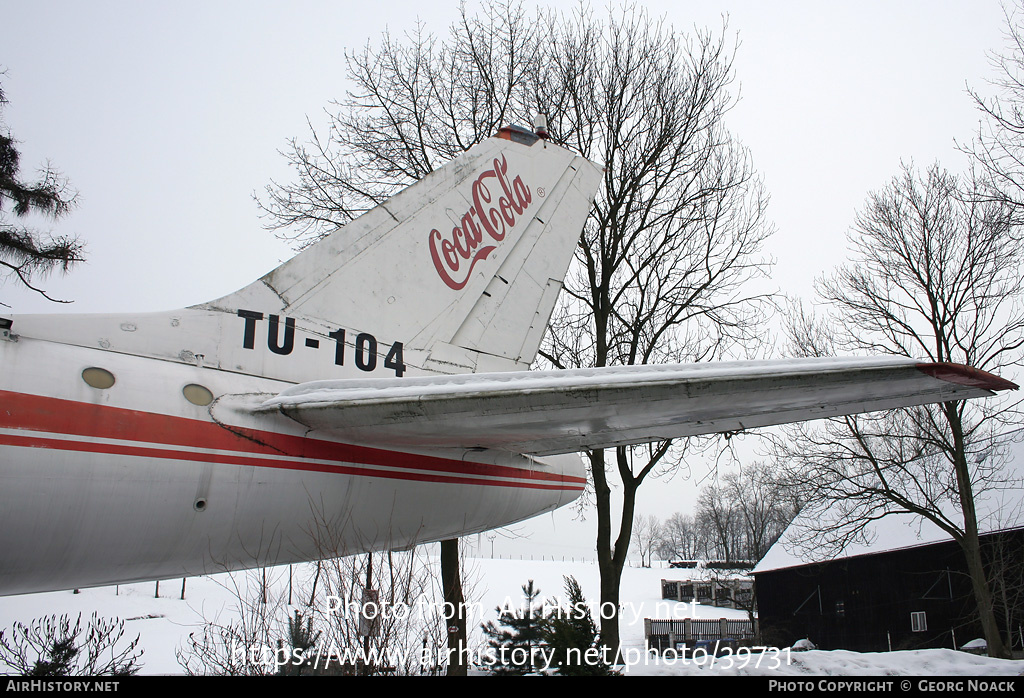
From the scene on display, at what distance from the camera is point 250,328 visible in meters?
4.93

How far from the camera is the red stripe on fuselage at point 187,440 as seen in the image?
A: 342cm

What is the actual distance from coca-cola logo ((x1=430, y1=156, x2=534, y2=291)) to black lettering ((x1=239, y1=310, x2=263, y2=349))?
5.84 feet

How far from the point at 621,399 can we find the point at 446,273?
3066mm

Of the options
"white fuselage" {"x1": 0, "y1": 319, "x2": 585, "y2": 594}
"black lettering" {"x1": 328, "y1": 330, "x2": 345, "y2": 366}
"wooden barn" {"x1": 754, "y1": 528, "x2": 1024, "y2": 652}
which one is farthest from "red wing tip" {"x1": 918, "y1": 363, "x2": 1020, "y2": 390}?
"wooden barn" {"x1": 754, "y1": 528, "x2": 1024, "y2": 652}

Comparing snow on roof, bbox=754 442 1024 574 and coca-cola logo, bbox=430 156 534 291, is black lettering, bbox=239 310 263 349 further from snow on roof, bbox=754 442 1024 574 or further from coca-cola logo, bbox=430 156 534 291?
snow on roof, bbox=754 442 1024 574

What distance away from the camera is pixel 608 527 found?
11.8 metres

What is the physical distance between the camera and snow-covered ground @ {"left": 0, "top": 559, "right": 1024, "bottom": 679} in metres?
6.41

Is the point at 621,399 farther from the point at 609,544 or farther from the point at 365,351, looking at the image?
the point at 609,544

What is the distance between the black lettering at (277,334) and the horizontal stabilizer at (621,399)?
78cm

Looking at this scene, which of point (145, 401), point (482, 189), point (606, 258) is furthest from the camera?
point (606, 258)

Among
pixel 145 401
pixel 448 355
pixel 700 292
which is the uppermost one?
pixel 700 292

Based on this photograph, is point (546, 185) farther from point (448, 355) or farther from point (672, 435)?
point (672, 435)
